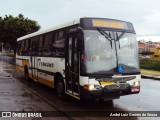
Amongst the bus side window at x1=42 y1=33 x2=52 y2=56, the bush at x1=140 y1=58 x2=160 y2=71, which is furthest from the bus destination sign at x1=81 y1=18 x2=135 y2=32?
the bush at x1=140 y1=58 x2=160 y2=71

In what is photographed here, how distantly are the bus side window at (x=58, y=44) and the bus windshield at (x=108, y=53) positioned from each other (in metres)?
1.98

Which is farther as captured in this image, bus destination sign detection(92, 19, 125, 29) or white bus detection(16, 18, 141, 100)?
bus destination sign detection(92, 19, 125, 29)

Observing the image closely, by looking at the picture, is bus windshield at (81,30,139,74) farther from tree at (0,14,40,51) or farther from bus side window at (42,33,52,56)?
tree at (0,14,40,51)

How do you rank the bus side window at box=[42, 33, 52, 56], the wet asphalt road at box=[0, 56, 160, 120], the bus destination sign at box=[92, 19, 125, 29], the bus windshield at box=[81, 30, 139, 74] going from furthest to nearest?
the bus side window at box=[42, 33, 52, 56]
the wet asphalt road at box=[0, 56, 160, 120]
the bus destination sign at box=[92, 19, 125, 29]
the bus windshield at box=[81, 30, 139, 74]

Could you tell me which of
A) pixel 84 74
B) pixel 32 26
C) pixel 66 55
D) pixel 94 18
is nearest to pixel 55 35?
pixel 66 55

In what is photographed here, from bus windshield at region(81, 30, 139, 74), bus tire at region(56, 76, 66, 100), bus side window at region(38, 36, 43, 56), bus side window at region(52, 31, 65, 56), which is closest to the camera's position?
bus windshield at region(81, 30, 139, 74)

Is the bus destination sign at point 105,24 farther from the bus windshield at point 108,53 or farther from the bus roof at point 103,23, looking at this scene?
the bus windshield at point 108,53

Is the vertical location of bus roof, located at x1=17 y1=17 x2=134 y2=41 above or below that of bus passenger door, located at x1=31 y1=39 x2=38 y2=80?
above

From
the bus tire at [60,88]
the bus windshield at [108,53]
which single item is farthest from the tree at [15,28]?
the bus windshield at [108,53]

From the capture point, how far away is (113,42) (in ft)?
30.7

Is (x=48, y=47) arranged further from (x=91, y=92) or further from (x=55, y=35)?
(x=91, y=92)

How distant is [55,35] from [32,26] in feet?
163

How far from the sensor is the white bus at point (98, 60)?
8.91 m

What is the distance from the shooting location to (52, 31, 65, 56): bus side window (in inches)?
431
